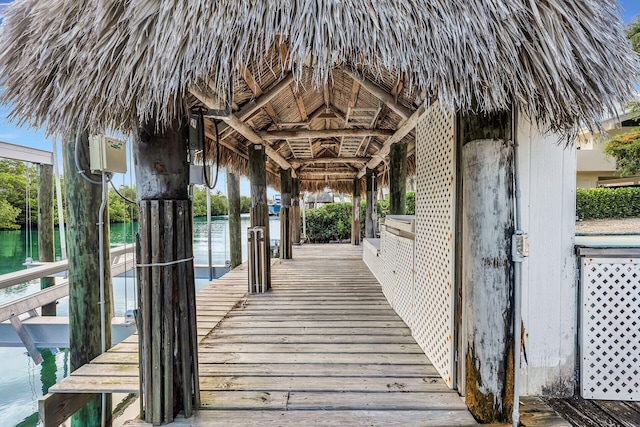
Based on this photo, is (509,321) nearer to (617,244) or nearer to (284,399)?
(617,244)

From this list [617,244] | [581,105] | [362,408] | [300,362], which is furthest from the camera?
[300,362]

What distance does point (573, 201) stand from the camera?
7.16ft

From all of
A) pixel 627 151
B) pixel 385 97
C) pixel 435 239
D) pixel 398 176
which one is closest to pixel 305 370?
pixel 435 239

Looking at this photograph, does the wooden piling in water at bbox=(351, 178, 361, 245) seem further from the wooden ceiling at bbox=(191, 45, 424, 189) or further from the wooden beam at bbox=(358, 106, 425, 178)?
the wooden ceiling at bbox=(191, 45, 424, 189)

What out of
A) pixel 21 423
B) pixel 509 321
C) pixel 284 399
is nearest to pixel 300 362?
pixel 284 399

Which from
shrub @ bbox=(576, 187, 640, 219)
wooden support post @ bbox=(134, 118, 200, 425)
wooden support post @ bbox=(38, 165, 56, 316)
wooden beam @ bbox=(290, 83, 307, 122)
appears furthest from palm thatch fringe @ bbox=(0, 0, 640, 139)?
shrub @ bbox=(576, 187, 640, 219)

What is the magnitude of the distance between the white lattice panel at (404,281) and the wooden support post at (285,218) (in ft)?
13.2

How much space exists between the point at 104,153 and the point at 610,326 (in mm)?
4159

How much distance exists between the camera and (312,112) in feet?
17.6

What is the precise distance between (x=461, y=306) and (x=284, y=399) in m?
1.35

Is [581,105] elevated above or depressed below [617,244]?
above

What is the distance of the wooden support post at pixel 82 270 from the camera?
2.84 meters

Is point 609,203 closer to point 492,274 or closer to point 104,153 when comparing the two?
point 492,274

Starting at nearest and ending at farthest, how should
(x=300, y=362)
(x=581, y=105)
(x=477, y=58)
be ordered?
(x=477, y=58) < (x=581, y=105) < (x=300, y=362)
